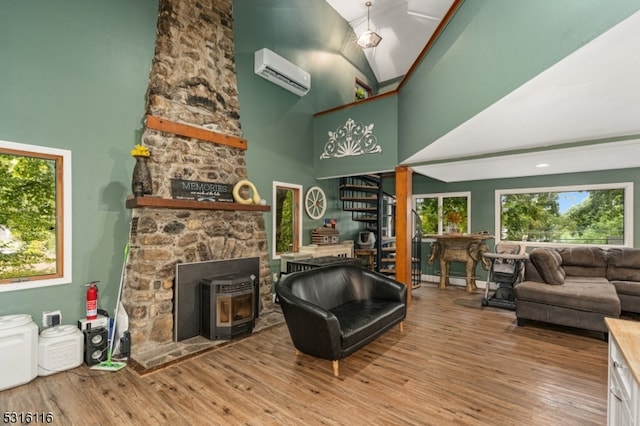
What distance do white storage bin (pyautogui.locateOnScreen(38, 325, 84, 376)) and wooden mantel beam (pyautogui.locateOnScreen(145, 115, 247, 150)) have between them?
228 cm

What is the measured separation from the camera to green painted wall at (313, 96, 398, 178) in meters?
5.02

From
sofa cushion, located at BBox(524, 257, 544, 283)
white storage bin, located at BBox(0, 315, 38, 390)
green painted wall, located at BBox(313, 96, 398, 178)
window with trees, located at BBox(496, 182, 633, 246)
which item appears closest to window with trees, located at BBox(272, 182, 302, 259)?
green painted wall, located at BBox(313, 96, 398, 178)

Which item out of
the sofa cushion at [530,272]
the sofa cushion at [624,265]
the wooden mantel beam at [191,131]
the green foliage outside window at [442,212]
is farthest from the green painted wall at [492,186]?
the wooden mantel beam at [191,131]

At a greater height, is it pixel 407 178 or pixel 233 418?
pixel 407 178

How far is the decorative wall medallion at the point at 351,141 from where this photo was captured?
5.29 metres

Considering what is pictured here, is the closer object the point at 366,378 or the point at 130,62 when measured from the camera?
the point at 366,378

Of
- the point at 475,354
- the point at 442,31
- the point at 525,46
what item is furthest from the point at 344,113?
the point at 475,354

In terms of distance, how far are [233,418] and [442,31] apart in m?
4.04

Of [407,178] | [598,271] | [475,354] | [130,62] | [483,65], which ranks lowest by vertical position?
[475,354]

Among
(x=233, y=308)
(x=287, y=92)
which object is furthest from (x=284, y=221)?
(x=287, y=92)

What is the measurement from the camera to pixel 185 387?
8.70 feet

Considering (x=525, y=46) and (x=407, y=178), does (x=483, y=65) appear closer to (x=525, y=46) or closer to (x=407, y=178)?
(x=525, y=46)

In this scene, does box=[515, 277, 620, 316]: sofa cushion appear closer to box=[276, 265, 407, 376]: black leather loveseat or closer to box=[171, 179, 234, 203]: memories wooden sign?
box=[276, 265, 407, 376]: black leather loveseat

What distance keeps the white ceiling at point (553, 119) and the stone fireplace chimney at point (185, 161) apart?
287 cm
